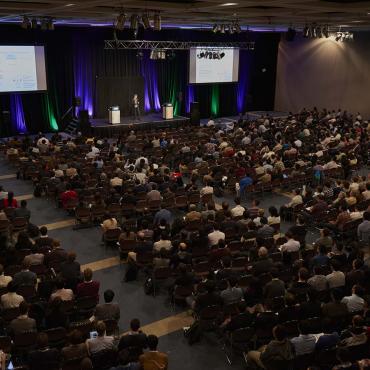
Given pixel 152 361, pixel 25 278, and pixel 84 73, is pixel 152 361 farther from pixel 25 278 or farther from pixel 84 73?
pixel 84 73

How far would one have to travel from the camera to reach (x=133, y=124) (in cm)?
2462

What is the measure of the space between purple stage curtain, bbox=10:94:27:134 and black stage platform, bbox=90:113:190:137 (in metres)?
Result: 3.55

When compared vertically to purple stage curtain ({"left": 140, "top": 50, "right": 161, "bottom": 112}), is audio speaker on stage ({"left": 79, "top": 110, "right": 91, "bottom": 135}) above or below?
below

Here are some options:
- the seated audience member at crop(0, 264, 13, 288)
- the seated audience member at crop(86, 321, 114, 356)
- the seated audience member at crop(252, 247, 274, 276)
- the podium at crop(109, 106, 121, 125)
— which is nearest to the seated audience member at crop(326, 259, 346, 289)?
the seated audience member at crop(252, 247, 274, 276)

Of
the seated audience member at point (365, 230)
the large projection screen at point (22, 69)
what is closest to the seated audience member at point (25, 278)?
the seated audience member at point (365, 230)

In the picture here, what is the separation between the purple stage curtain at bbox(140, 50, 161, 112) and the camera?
89.3 feet

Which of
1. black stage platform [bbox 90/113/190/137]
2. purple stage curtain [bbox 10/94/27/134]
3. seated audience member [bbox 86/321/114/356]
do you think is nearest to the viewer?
seated audience member [bbox 86/321/114/356]

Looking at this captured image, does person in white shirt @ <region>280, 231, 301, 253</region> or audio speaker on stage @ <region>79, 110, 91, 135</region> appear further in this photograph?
audio speaker on stage @ <region>79, 110, 91, 135</region>

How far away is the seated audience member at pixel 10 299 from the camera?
740 centimetres

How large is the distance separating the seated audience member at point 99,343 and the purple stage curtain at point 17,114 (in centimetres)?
1923

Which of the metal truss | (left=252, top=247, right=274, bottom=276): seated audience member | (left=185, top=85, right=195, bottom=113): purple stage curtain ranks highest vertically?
the metal truss

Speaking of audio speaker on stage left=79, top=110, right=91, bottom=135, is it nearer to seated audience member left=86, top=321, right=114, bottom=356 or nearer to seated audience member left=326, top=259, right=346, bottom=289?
seated audience member left=326, top=259, right=346, bottom=289

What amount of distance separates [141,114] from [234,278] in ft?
68.9

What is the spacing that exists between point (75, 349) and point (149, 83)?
23084 millimetres
